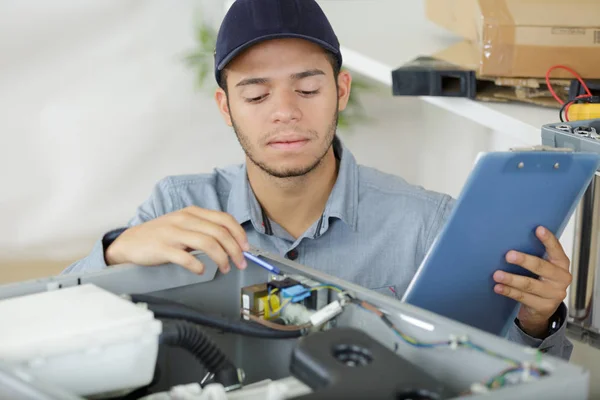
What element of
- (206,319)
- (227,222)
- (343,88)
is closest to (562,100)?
(343,88)

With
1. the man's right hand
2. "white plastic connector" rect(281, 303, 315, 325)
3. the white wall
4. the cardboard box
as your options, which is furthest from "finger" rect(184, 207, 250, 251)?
the white wall

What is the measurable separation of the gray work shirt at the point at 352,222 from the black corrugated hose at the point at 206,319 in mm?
440

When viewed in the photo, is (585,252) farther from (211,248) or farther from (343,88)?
(211,248)

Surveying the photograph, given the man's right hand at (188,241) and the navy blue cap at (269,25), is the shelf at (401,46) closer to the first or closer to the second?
the navy blue cap at (269,25)

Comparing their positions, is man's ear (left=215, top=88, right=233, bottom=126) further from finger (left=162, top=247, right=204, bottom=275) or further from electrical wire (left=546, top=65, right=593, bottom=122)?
electrical wire (left=546, top=65, right=593, bottom=122)

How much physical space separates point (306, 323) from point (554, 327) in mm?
483

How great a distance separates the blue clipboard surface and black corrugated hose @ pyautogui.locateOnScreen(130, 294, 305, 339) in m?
0.18

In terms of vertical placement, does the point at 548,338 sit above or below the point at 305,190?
below

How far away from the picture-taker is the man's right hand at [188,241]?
2.82ft

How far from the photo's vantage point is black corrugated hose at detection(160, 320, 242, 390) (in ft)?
2.31

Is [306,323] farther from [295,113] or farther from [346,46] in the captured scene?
[346,46]

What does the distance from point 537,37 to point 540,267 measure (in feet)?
2.66

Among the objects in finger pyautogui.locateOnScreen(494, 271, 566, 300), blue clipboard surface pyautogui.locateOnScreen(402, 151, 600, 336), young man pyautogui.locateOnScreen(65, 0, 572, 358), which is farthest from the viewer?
young man pyautogui.locateOnScreen(65, 0, 572, 358)

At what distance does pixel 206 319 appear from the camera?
78 centimetres
